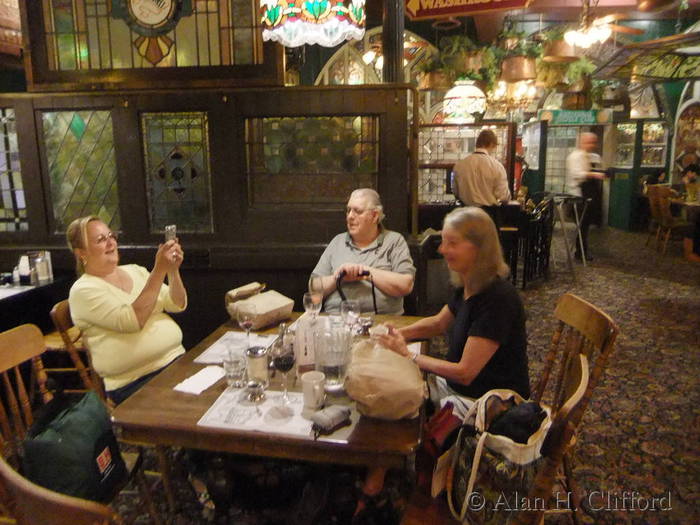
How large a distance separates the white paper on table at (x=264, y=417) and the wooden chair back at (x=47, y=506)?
461mm

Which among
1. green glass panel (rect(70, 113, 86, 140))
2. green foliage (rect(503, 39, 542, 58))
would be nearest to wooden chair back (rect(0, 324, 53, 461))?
green glass panel (rect(70, 113, 86, 140))

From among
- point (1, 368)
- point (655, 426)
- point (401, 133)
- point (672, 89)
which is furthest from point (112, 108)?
point (672, 89)

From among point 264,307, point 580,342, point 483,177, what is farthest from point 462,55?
point 580,342

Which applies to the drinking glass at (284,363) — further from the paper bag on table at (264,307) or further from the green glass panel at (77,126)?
the green glass panel at (77,126)

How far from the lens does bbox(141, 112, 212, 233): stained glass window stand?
354 centimetres

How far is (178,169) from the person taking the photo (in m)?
3.58

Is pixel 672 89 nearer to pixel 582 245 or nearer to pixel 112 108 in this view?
pixel 582 245

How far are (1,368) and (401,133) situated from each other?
2.50 m

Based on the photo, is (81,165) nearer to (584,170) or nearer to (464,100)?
(464,100)

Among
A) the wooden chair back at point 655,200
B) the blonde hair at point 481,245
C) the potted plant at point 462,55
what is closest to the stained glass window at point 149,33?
the blonde hair at point 481,245

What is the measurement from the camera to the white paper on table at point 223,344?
210 cm

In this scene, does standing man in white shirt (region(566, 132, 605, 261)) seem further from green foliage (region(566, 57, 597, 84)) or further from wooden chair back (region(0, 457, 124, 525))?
wooden chair back (region(0, 457, 124, 525))

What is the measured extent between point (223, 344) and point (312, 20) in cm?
152

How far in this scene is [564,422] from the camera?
4.52ft
